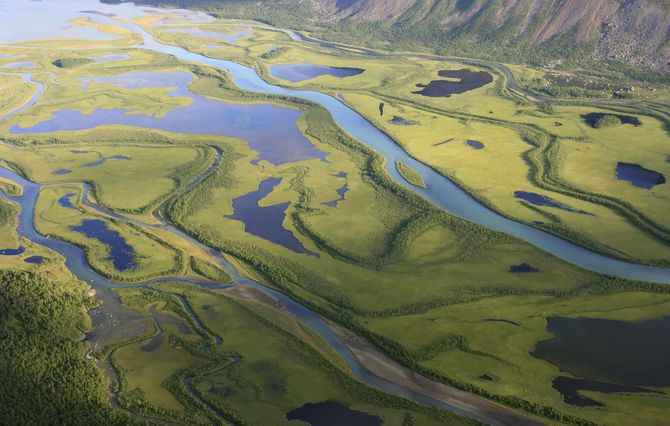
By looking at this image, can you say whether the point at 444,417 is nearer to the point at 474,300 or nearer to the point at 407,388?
the point at 407,388

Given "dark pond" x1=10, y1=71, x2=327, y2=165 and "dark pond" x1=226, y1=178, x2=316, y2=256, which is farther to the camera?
"dark pond" x1=10, y1=71, x2=327, y2=165

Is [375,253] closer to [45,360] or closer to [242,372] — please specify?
[242,372]

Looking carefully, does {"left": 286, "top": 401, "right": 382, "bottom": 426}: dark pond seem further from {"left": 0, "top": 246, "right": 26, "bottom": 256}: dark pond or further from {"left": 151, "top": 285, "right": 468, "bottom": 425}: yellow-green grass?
{"left": 0, "top": 246, "right": 26, "bottom": 256}: dark pond

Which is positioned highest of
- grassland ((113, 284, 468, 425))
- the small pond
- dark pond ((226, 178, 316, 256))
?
the small pond

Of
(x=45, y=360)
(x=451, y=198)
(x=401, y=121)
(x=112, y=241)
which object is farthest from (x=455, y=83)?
(x=45, y=360)

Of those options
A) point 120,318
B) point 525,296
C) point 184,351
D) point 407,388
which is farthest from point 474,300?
A: point 120,318

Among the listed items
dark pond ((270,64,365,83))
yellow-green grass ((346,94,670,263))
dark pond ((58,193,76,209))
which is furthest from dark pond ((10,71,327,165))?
dark pond ((58,193,76,209))
